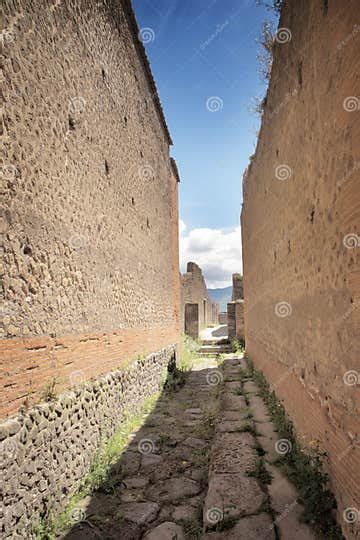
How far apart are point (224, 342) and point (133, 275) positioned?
1023 cm

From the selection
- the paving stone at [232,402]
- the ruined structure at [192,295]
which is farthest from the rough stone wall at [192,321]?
the paving stone at [232,402]

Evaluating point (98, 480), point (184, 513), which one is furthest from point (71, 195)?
point (184, 513)

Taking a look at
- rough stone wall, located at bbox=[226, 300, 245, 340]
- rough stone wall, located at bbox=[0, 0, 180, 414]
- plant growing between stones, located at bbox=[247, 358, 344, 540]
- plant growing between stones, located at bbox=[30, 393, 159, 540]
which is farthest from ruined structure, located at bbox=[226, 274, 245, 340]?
plant growing between stones, located at bbox=[247, 358, 344, 540]

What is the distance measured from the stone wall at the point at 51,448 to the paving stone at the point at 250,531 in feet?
4.12

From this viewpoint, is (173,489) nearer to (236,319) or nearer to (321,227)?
(321,227)

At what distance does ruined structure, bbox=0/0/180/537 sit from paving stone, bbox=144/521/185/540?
0.84 metres

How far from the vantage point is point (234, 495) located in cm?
266

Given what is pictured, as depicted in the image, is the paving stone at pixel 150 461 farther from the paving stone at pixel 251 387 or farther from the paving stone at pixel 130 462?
the paving stone at pixel 251 387

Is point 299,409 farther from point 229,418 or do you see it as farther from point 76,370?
point 76,370

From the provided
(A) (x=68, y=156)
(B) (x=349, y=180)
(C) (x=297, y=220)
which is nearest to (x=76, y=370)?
(A) (x=68, y=156)

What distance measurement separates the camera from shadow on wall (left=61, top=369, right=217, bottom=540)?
2.76m

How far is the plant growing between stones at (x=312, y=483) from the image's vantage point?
2168 mm

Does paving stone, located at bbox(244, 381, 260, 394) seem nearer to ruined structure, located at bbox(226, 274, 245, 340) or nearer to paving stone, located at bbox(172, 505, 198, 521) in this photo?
paving stone, located at bbox(172, 505, 198, 521)

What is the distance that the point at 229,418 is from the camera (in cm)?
A: 462
